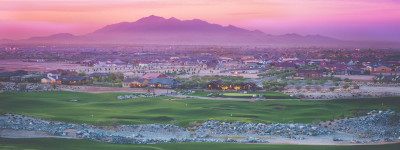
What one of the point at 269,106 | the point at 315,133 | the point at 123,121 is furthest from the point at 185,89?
the point at 315,133

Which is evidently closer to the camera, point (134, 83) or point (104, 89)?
point (104, 89)

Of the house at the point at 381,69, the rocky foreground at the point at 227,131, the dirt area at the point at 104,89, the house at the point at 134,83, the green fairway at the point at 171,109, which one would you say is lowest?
the rocky foreground at the point at 227,131

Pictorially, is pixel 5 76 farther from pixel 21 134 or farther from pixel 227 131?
pixel 227 131

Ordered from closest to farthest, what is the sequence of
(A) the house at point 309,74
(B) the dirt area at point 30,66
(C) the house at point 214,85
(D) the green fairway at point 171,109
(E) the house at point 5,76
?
(D) the green fairway at point 171,109
(C) the house at point 214,85
(E) the house at point 5,76
(A) the house at point 309,74
(B) the dirt area at point 30,66

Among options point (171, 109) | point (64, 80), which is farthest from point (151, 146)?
point (64, 80)

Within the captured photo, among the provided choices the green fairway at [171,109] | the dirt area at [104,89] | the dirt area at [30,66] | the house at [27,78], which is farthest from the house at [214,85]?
the dirt area at [30,66]

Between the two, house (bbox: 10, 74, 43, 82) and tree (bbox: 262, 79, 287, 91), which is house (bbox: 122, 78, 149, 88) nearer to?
house (bbox: 10, 74, 43, 82)

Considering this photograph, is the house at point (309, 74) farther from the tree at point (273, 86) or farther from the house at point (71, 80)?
the house at point (71, 80)
